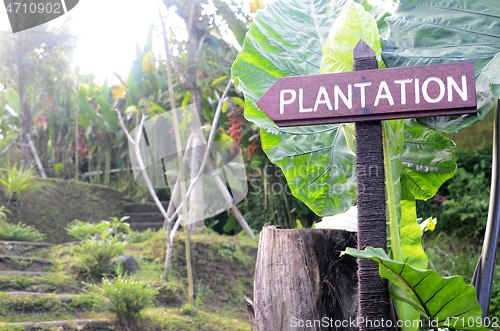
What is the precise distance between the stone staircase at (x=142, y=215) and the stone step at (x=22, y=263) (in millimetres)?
1900

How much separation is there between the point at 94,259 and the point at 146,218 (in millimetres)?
2781

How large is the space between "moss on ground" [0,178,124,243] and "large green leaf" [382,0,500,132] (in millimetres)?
5001

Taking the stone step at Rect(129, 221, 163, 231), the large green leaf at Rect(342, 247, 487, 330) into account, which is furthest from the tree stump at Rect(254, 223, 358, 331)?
the stone step at Rect(129, 221, 163, 231)

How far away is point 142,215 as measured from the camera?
241 inches

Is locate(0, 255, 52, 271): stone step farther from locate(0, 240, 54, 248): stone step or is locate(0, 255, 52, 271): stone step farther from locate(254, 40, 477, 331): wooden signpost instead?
locate(254, 40, 477, 331): wooden signpost

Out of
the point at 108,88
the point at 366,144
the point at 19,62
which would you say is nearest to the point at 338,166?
the point at 366,144

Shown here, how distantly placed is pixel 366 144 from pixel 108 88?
7518mm

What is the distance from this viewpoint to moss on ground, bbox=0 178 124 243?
480 centimetres

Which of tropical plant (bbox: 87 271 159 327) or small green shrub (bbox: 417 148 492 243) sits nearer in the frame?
tropical plant (bbox: 87 271 159 327)

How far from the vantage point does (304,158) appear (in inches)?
44.0

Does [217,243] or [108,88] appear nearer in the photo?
[217,243]

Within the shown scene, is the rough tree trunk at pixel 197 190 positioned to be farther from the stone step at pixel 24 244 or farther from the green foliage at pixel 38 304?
the stone step at pixel 24 244

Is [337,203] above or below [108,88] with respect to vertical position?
below

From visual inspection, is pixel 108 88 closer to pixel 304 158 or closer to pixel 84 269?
pixel 84 269
